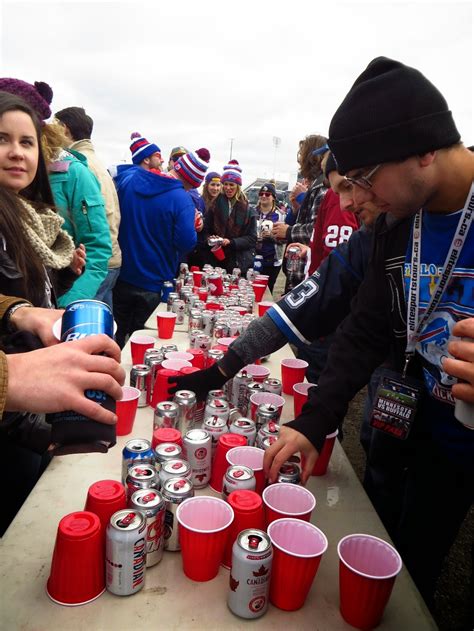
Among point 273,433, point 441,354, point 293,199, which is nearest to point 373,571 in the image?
point 273,433

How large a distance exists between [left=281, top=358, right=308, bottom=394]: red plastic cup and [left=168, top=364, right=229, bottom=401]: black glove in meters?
0.36

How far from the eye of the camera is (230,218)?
16.6ft

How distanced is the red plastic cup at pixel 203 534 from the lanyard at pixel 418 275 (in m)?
0.68

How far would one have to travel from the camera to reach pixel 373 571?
36.0 inches

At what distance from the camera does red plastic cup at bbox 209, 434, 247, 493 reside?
117 cm

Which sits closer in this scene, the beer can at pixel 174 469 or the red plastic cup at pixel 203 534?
the red plastic cup at pixel 203 534

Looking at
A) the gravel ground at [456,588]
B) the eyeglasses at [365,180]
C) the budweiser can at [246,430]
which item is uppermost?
the eyeglasses at [365,180]

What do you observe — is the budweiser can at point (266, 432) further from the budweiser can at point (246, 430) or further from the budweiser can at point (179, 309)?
the budweiser can at point (179, 309)

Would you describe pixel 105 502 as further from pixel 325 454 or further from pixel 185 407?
pixel 325 454

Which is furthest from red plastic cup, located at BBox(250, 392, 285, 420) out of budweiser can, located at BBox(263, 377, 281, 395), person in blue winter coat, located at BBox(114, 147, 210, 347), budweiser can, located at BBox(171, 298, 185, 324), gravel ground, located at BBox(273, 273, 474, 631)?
person in blue winter coat, located at BBox(114, 147, 210, 347)

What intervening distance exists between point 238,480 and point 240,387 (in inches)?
24.4

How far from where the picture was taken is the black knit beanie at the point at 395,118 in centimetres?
100

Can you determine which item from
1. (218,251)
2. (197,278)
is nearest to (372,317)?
(197,278)

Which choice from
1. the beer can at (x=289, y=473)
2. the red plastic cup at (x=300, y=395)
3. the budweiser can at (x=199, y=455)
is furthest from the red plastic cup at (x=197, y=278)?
the beer can at (x=289, y=473)
